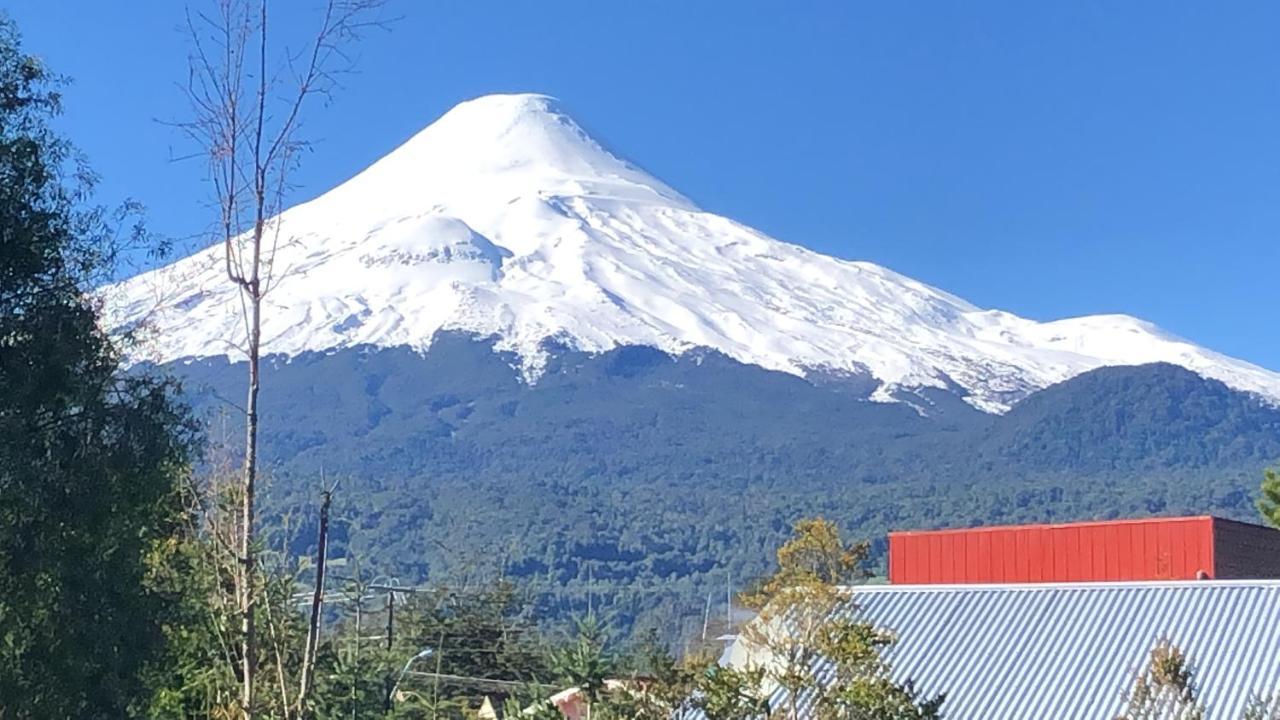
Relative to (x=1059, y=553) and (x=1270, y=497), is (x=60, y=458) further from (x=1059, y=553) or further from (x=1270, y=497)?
(x=1270, y=497)

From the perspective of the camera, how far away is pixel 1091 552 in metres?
21.2

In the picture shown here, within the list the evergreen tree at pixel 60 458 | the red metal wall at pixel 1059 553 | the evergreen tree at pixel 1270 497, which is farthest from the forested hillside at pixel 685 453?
the evergreen tree at pixel 60 458

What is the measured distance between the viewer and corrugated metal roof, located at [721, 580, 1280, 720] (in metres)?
15.4

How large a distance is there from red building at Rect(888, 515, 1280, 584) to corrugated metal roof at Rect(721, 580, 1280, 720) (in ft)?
8.38

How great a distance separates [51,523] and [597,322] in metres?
167

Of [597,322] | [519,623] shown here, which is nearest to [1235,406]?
[597,322]

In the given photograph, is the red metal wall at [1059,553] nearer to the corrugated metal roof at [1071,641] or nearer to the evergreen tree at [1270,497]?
the corrugated metal roof at [1071,641]

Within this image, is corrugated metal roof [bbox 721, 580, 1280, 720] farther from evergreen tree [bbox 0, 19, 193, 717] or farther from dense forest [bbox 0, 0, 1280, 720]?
evergreen tree [bbox 0, 19, 193, 717]

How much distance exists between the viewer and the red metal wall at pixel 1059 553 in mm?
20234

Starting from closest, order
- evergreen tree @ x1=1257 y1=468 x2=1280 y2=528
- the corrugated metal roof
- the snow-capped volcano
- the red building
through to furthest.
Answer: the corrugated metal roof
the red building
evergreen tree @ x1=1257 y1=468 x2=1280 y2=528
the snow-capped volcano

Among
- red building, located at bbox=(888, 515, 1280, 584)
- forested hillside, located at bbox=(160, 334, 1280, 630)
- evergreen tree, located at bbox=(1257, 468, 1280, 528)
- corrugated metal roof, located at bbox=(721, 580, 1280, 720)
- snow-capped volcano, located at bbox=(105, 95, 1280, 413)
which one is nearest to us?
corrugated metal roof, located at bbox=(721, 580, 1280, 720)

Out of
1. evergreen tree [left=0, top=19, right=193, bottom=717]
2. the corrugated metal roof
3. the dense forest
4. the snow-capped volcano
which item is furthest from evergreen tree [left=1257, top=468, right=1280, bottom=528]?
the snow-capped volcano

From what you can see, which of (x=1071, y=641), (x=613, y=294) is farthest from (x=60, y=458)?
(x=613, y=294)

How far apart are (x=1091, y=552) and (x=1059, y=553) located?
45 cm
